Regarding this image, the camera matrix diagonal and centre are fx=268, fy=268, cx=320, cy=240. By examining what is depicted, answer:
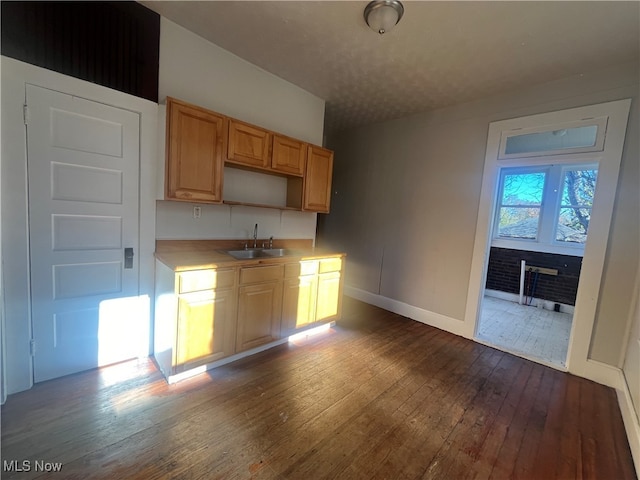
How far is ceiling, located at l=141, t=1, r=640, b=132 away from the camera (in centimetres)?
185

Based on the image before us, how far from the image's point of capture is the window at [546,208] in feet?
14.5

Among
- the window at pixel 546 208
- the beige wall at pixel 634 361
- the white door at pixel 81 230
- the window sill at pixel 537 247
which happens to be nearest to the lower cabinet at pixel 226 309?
the white door at pixel 81 230

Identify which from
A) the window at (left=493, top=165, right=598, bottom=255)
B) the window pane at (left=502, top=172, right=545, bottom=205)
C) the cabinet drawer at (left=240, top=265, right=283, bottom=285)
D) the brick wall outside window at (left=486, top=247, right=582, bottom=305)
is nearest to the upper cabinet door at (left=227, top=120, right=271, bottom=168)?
the cabinet drawer at (left=240, top=265, right=283, bottom=285)

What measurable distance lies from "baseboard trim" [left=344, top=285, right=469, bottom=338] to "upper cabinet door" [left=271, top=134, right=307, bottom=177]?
229cm

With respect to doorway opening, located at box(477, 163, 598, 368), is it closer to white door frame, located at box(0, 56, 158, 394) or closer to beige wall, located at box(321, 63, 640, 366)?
beige wall, located at box(321, 63, 640, 366)

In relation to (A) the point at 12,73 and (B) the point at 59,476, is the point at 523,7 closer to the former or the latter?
(A) the point at 12,73

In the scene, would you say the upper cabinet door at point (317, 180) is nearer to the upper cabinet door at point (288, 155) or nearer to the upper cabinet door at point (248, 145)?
the upper cabinet door at point (288, 155)

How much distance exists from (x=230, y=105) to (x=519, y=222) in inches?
207

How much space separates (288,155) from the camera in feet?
9.36

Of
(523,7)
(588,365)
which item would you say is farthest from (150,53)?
(588,365)

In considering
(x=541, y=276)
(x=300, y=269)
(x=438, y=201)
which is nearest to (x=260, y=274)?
(x=300, y=269)

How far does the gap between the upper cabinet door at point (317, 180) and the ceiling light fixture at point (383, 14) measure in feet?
4.39

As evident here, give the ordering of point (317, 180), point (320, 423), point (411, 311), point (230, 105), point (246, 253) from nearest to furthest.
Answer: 1. point (320, 423)
2. point (230, 105)
3. point (246, 253)
4. point (317, 180)
5. point (411, 311)

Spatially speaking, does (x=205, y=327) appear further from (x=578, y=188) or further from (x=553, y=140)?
(x=578, y=188)
